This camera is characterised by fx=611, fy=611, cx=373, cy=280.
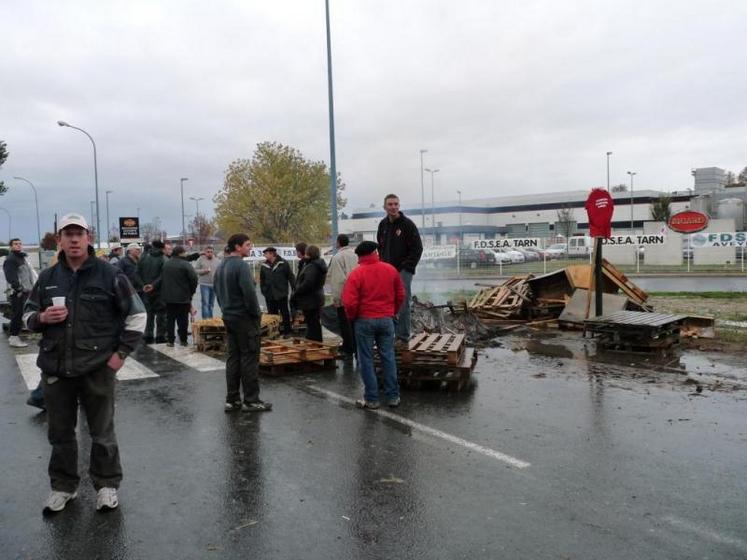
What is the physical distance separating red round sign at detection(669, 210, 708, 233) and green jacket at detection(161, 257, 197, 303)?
2914cm

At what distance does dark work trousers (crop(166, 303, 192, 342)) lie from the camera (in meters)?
10.9

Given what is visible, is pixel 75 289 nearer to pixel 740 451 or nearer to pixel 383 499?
pixel 383 499

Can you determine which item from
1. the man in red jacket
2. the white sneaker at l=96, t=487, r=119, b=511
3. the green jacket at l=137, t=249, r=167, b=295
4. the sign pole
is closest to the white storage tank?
the sign pole

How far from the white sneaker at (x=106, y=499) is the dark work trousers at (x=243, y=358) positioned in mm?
2405

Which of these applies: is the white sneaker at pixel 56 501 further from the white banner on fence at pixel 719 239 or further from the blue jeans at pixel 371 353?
the white banner on fence at pixel 719 239

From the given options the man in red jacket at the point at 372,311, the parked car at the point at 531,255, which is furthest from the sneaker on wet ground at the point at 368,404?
the parked car at the point at 531,255

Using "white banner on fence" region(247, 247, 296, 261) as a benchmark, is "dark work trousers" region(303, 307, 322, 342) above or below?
below

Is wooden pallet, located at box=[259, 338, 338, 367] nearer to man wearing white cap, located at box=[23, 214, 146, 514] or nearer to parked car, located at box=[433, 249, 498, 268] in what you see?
man wearing white cap, located at box=[23, 214, 146, 514]

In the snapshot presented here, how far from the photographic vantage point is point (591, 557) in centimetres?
344

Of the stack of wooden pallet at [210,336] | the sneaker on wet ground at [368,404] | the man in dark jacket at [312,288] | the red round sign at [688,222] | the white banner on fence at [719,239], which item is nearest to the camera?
the sneaker on wet ground at [368,404]

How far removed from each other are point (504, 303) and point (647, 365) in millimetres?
5004

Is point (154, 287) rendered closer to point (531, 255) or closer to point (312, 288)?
point (312, 288)

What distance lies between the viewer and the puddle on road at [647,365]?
768 cm

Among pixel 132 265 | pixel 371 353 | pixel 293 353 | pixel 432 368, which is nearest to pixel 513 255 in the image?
pixel 132 265
